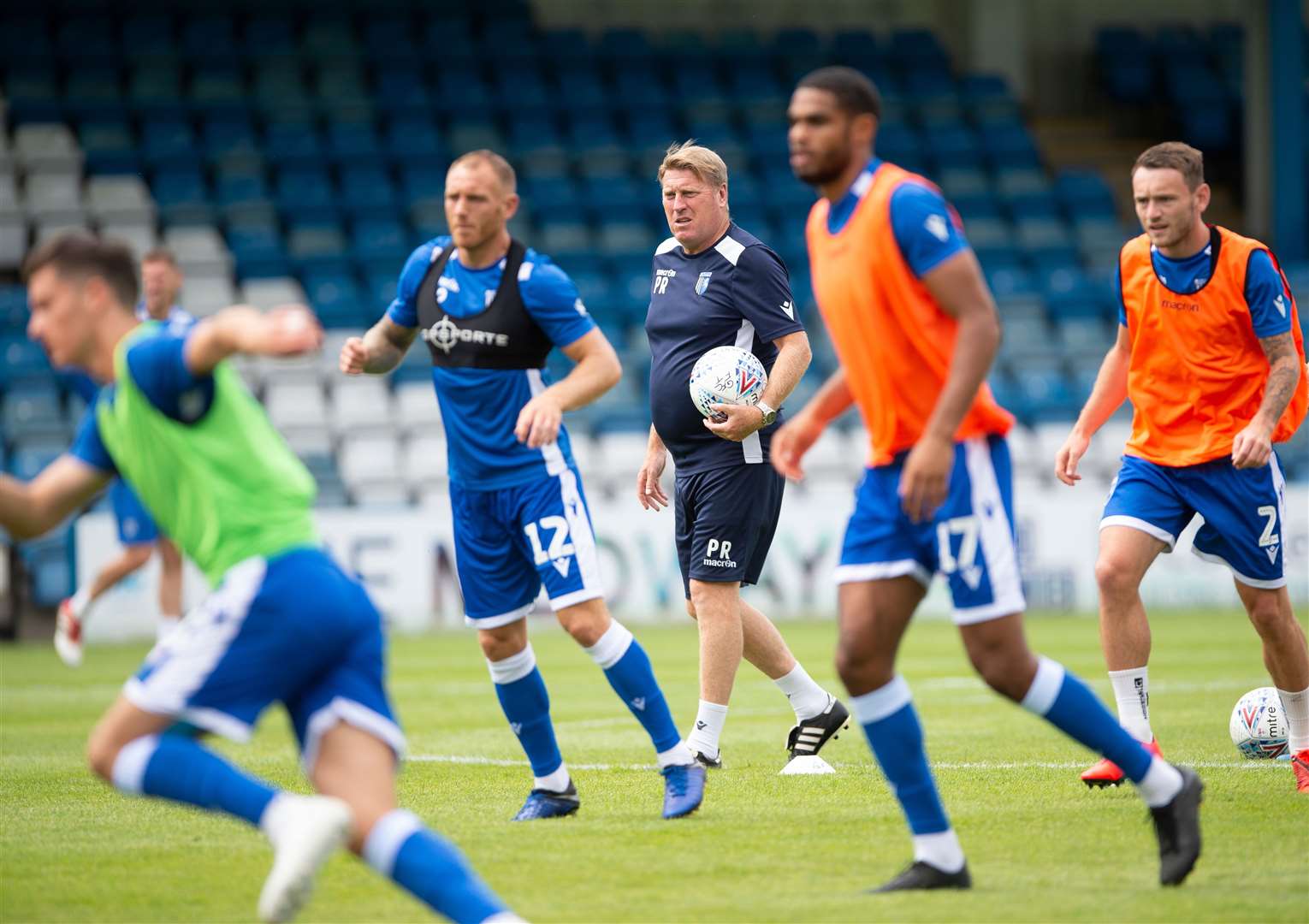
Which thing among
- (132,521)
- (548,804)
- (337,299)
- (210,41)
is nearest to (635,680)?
(548,804)

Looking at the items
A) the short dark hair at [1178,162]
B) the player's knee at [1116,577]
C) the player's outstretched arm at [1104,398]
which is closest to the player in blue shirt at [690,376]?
the player's outstretched arm at [1104,398]

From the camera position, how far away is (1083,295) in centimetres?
2317

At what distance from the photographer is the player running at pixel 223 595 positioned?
4309mm

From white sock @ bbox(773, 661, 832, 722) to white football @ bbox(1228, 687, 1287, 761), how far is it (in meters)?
1.89

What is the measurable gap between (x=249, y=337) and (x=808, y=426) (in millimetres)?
1937

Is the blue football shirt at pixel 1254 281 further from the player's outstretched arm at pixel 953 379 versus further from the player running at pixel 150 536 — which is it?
the player running at pixel 150 536

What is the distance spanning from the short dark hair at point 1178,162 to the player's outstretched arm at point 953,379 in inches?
89.1

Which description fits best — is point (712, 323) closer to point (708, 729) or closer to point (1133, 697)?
point (708, 729)

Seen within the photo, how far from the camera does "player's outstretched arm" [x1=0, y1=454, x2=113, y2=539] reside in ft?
15.3

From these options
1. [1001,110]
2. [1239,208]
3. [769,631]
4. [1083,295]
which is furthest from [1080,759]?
[1239,208]

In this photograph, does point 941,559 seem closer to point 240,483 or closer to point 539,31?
point 240,483

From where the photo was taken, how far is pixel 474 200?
6.57 meters

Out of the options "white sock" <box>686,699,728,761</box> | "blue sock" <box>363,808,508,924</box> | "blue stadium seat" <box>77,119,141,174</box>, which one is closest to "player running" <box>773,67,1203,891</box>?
"blue sock" <box>363,808,508,924</box>

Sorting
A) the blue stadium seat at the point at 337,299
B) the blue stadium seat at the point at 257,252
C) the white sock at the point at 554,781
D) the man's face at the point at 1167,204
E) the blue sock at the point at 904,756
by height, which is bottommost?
the white sock at the point at 554,781
